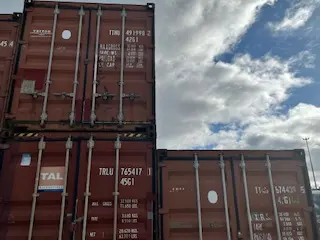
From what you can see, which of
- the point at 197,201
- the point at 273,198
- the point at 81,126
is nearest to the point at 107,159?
the point at 81,126

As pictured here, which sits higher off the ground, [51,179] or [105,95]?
[105,95]

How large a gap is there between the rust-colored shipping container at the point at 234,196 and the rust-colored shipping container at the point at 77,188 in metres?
0.58

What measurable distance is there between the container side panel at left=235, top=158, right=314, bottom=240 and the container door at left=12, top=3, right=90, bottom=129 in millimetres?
3958

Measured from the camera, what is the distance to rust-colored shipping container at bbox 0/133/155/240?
5.43 m

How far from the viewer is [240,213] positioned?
6.16 m

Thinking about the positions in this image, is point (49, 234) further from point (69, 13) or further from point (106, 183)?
point (69, 13)

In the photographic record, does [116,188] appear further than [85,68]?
No

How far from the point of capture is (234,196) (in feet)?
20.6

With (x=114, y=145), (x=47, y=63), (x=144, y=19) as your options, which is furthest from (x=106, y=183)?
(x=144, y=19)

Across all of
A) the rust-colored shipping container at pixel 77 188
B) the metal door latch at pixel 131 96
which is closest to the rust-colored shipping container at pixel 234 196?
the rust-colored shipping container at pixel 77 188

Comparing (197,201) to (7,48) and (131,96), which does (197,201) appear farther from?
(7,48)

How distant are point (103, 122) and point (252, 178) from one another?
11.4ft

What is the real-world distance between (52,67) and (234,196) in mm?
4915

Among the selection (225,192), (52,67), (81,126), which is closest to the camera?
(81,126)
